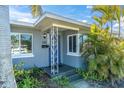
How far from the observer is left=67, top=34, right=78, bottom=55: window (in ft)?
31.2

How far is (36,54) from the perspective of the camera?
1000 centimetres

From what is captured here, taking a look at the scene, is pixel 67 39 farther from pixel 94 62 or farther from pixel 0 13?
pixel 0 13

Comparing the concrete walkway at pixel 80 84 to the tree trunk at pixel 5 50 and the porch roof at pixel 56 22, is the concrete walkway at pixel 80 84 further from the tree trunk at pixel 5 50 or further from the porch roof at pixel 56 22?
the tree trunk at pixel 5 50

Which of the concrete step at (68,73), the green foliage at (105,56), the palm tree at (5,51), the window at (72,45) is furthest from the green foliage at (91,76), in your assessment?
the palm tree at (5,51)

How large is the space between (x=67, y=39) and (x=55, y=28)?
228 centimetres

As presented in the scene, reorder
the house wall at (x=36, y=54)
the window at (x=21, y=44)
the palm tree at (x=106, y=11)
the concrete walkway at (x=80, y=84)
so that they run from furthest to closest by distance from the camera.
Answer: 1. the house wall at (x=36, y=54)
2. the window at (x=21, y=44)
3. the palm tree at (x=106, y=11)
4. the concrete walkway at (x=80, y=84)

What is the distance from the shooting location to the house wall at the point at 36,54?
9.36 m

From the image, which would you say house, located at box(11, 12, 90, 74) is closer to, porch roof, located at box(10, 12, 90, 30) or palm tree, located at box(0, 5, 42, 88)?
porch roof, located at box(10, 12, 90, 30)

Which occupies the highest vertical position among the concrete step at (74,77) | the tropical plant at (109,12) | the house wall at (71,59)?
the tropical plant at (109,12)

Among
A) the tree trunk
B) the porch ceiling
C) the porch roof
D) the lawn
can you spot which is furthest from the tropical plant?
the tree trunk

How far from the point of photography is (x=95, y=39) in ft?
25.8

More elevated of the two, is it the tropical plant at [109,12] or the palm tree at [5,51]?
the tropical plant at [109,12]

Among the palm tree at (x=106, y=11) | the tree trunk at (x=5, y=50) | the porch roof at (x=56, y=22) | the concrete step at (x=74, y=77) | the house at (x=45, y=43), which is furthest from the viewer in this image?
the palm tree at (x=106, y=11)

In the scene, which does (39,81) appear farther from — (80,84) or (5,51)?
(5,51)
